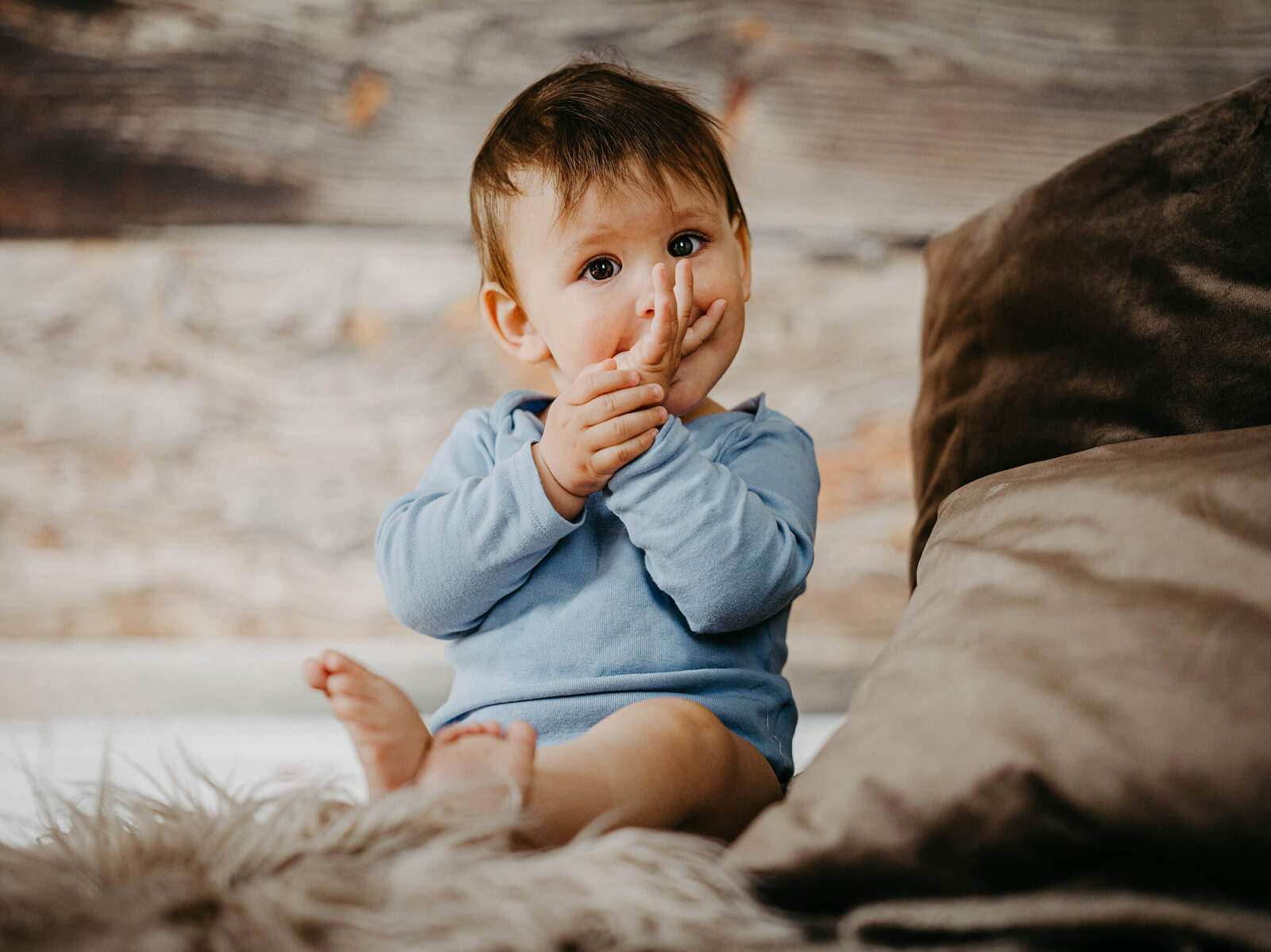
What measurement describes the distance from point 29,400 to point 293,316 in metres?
0.45

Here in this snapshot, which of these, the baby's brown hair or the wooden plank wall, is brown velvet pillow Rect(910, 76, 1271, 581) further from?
the wooden plank wall

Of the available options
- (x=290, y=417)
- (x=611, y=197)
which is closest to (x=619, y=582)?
(x=611, y=197)

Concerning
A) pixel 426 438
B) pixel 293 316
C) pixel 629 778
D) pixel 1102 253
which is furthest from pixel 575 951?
pixel 293 316

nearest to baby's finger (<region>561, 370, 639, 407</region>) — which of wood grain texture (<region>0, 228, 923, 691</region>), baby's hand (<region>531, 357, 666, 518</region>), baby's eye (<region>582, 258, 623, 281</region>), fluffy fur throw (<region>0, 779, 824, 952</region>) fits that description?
baby's hand (<region>531, 357, 666, 518</region>)

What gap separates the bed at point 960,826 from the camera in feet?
1.16

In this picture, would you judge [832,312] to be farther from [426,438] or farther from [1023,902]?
[1023,902]

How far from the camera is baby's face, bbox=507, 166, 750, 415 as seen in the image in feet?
2.41

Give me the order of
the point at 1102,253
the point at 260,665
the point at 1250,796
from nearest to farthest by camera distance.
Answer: the point at 1250,796
the point at 1102,253
the point at 260,665

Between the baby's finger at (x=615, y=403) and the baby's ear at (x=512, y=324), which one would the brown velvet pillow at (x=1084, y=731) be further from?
the baby's ear at (x=512, y=324)

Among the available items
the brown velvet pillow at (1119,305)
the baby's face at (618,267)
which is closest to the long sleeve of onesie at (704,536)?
the baby's face at (618,267)

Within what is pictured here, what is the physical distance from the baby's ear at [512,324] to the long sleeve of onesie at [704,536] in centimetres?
20

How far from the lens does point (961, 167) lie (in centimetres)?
144

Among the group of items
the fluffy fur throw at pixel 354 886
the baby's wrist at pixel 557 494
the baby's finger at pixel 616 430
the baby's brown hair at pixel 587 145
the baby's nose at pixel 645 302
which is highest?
the baby's brown hair at pixel 587 145

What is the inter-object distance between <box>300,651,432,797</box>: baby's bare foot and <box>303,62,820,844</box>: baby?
0.13 metres
